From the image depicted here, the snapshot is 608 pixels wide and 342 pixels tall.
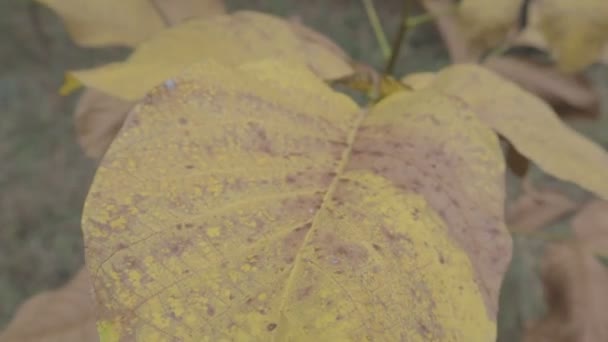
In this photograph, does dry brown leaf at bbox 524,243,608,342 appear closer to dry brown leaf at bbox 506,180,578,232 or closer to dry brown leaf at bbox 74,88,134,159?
dry brown leaf at bbox 506,180,578,232

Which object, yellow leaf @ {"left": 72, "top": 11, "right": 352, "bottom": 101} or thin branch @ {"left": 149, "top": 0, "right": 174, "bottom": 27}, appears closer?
yellow leaf @ {"left": 72, "top": 11, "right": 352, "bottom": 101}

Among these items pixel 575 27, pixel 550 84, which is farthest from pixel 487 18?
pixel 550 84

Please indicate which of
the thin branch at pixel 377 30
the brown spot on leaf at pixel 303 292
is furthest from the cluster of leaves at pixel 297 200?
the thin branch at pixel 377 30

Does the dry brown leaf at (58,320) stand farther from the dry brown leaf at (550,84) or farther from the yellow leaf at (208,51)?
the dry brown leaf at (550,84)

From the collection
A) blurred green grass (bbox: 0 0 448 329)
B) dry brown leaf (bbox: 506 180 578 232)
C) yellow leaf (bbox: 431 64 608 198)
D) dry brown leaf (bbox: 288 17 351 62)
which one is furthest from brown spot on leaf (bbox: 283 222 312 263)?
blurred green grass (bbox: 0 0 448 329)

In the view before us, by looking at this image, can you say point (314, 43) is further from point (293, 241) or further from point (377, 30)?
point (293, 241)

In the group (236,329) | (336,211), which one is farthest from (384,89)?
(236,329)

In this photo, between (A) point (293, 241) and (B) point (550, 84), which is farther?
(B) point (550, 84)

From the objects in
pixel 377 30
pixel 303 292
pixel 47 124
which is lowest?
pixel 47 124
